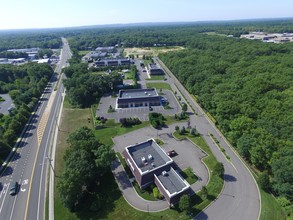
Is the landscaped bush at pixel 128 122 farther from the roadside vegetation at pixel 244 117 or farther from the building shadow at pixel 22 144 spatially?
the building shadow at pixel 22 144

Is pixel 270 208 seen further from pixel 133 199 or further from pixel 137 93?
pixel 137 93

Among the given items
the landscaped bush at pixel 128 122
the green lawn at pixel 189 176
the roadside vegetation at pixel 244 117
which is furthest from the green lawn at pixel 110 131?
the green lawn at pixel 189 176

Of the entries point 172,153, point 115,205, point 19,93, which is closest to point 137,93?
point 172,153

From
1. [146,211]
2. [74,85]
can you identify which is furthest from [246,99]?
[74,85]

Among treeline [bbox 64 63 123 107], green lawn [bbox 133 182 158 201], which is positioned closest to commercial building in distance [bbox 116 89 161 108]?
treeline [bbox 64 63 123 107]

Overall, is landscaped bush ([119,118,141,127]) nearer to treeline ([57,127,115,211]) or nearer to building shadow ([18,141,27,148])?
treeline ([57,127,115,211])
